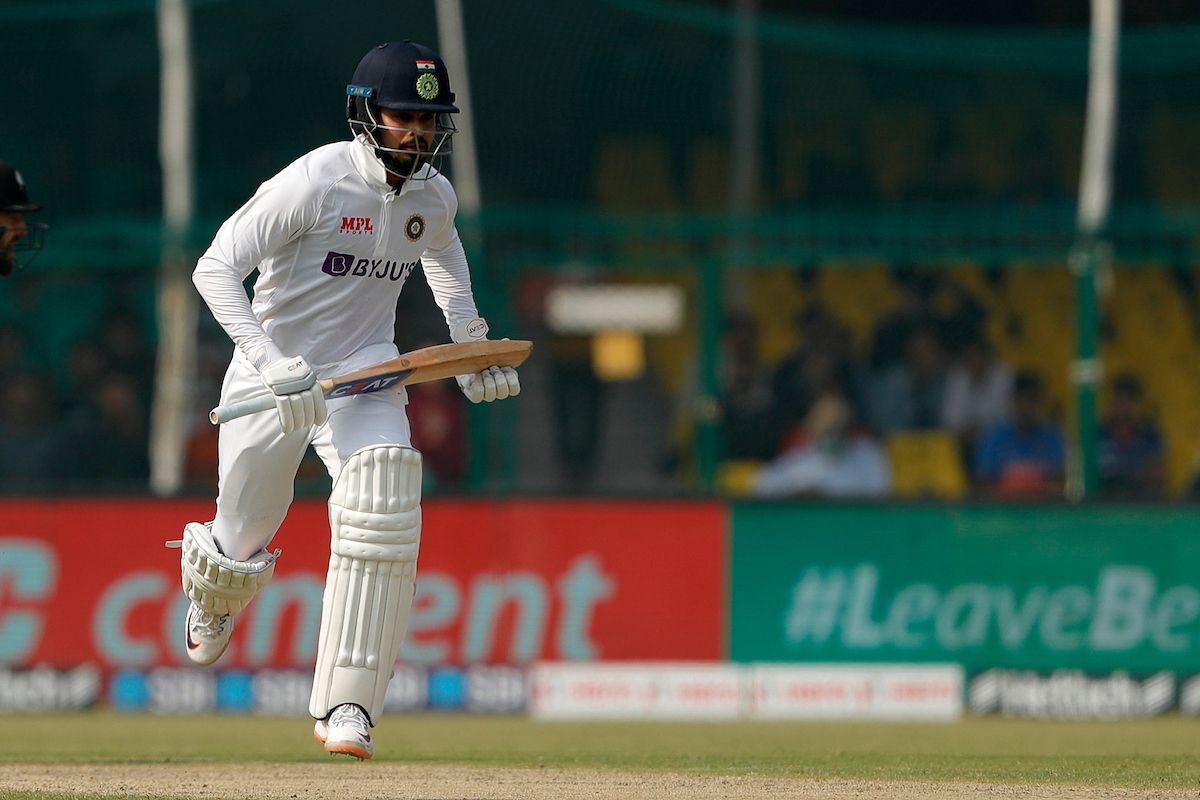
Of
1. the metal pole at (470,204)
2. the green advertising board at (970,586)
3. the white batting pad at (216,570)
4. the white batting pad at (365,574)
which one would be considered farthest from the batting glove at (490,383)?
the green advertising board at (970,586)

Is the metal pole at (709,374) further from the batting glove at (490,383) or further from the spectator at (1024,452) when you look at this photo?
the batting glove at (490,383)

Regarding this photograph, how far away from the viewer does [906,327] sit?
1033 centimetres

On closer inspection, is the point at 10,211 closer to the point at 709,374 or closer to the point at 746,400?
the point at 709,374

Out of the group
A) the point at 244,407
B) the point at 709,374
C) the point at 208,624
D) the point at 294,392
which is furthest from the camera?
the point at 709,374

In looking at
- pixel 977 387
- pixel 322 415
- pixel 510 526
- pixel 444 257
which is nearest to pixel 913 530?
pixel 977 387

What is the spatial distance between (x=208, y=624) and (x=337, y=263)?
1.22m

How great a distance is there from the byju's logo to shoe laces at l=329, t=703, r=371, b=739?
3.58 feet

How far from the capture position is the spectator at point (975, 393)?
10.3m

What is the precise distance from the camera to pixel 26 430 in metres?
10.3

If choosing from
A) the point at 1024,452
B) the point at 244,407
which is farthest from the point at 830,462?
the point at 244,407

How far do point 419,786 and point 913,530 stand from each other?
15.8ft

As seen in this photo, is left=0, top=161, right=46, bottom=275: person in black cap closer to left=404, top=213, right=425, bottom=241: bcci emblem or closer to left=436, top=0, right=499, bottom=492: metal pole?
left=404, top=213, right=425, bottom=241: bcci emblem

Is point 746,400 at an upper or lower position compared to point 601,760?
upper

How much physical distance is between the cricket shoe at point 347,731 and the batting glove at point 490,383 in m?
0.89
